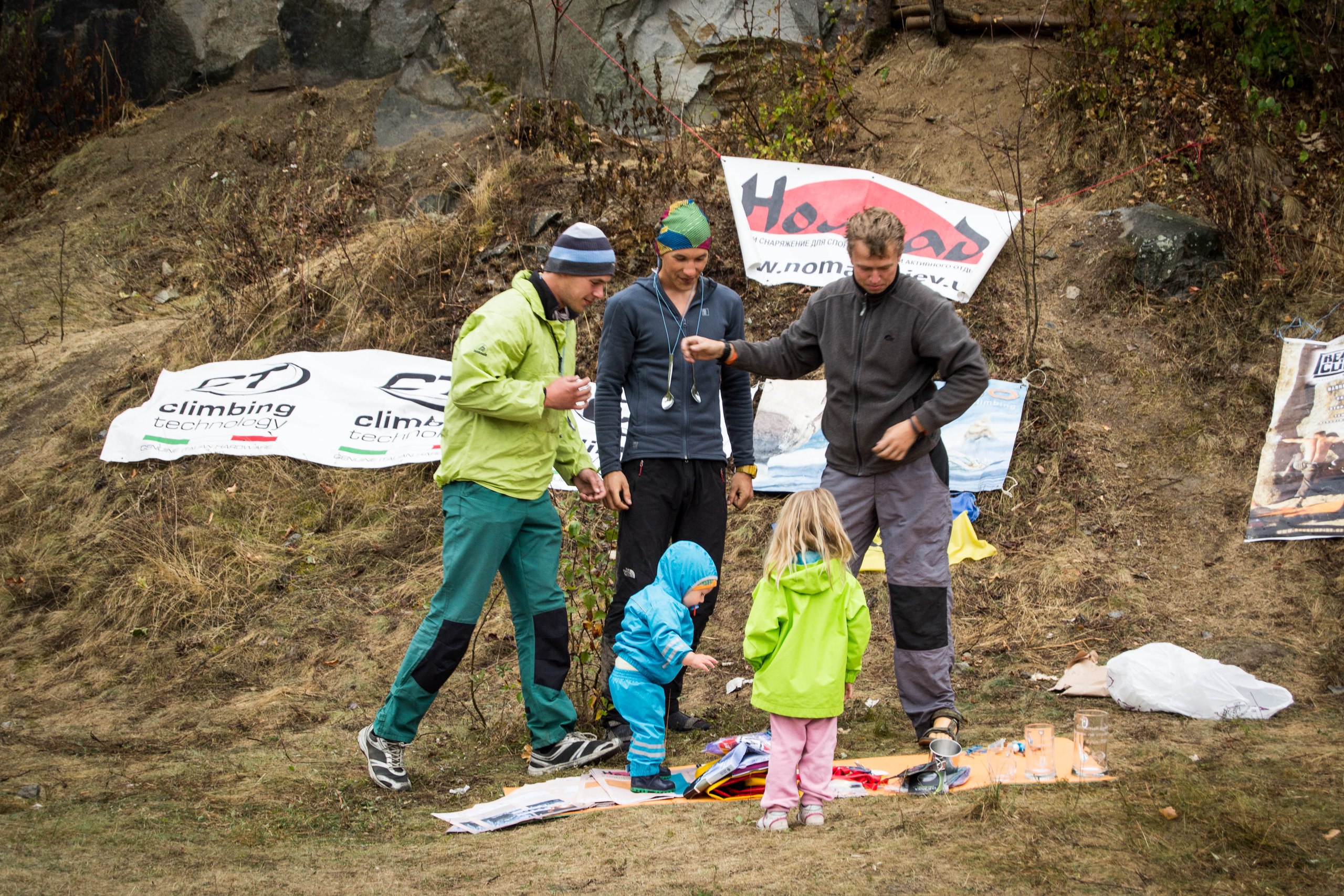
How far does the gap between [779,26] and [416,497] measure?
6.72 metres

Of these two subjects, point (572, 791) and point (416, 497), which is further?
point (416, 497)

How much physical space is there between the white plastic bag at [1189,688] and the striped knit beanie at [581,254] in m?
2.82

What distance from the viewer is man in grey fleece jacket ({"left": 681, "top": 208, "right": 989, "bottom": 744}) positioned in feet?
13.3

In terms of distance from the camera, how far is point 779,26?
1185cm

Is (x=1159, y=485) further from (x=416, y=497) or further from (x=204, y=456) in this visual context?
(x=204, y=456)

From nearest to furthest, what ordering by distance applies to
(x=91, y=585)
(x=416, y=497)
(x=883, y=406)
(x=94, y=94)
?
(x=883, y=406)
(x=91, y=585)
(x=416, y=497)
(x=94, y=94)

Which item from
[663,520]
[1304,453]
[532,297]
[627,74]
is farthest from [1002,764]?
[627,74]

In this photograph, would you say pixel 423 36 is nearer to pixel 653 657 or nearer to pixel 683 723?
pixel 683 723

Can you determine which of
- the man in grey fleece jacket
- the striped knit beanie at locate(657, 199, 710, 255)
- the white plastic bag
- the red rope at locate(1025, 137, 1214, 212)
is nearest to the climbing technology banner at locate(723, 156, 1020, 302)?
the red rope at locate(1025, 137, 1214, 212)

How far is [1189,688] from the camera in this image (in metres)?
4.72

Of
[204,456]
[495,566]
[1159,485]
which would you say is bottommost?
[204,456]

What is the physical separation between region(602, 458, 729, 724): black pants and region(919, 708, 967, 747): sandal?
947 mm

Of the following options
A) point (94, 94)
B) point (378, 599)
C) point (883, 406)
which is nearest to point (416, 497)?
point (378, 599)

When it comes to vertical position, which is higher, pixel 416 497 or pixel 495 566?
pixel 495 566
